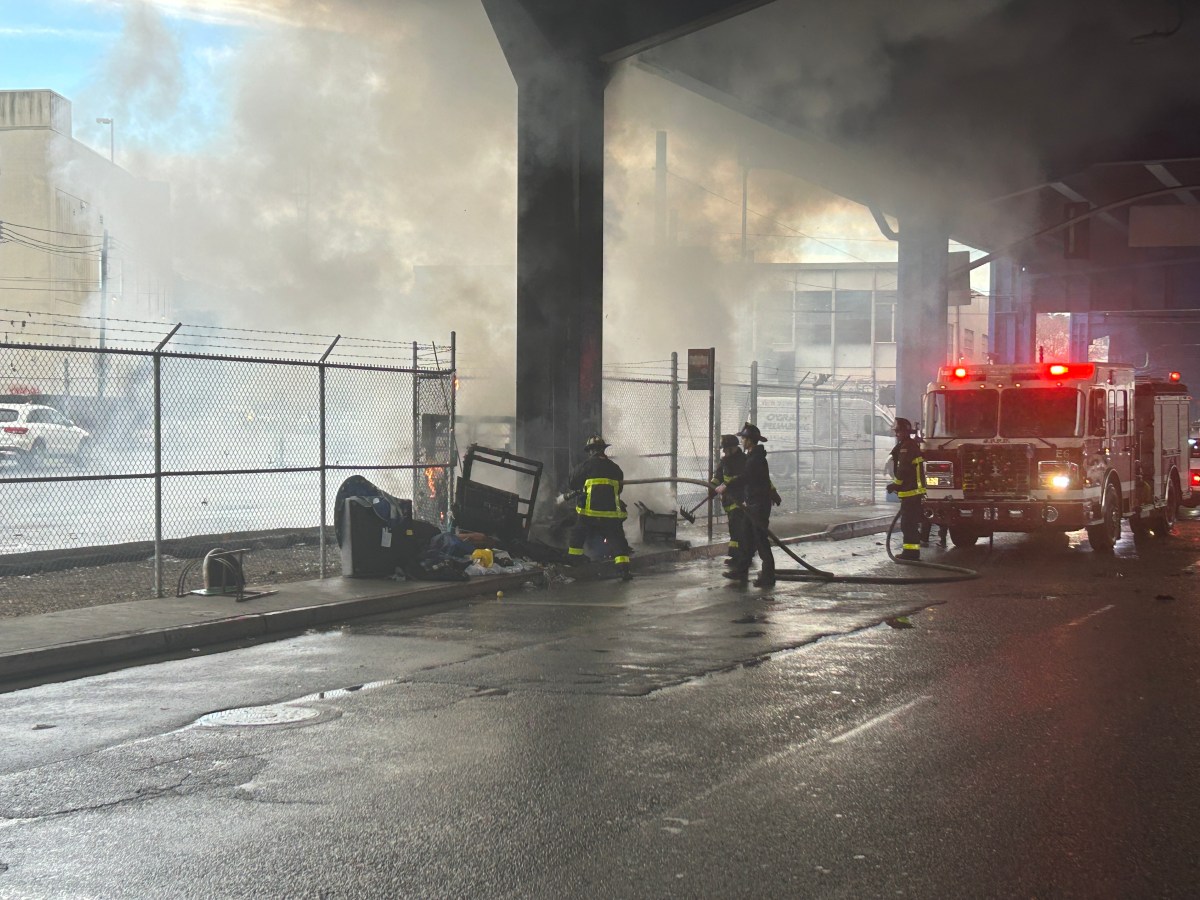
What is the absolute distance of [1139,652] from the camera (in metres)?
8.40

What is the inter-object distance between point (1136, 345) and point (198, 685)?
2090 inches

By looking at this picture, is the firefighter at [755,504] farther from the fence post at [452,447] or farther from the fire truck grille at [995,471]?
the fire truck grille at [995,471]

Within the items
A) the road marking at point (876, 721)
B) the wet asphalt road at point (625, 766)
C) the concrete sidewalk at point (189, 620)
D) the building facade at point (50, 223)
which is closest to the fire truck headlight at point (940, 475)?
the concrete sidewalk at point (189, 620)

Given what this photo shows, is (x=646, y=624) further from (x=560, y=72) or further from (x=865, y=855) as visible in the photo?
(x=560, y=72)

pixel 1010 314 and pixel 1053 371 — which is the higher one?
pixel 1010 314

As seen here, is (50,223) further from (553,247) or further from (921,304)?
(553,247)

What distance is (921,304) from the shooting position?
26.1 metres

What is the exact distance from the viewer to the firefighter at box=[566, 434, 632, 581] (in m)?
13.0

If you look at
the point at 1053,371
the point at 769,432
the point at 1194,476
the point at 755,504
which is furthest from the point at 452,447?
the point at 769,432

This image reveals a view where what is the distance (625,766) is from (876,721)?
152 centimetres

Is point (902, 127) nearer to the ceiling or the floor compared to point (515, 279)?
nearer to the ceiling

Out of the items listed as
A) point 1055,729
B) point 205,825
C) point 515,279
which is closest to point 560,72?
point 515,279

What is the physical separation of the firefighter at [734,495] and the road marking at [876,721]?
6.16 meters

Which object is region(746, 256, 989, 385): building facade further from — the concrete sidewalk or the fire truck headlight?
the concrete sidewalk
